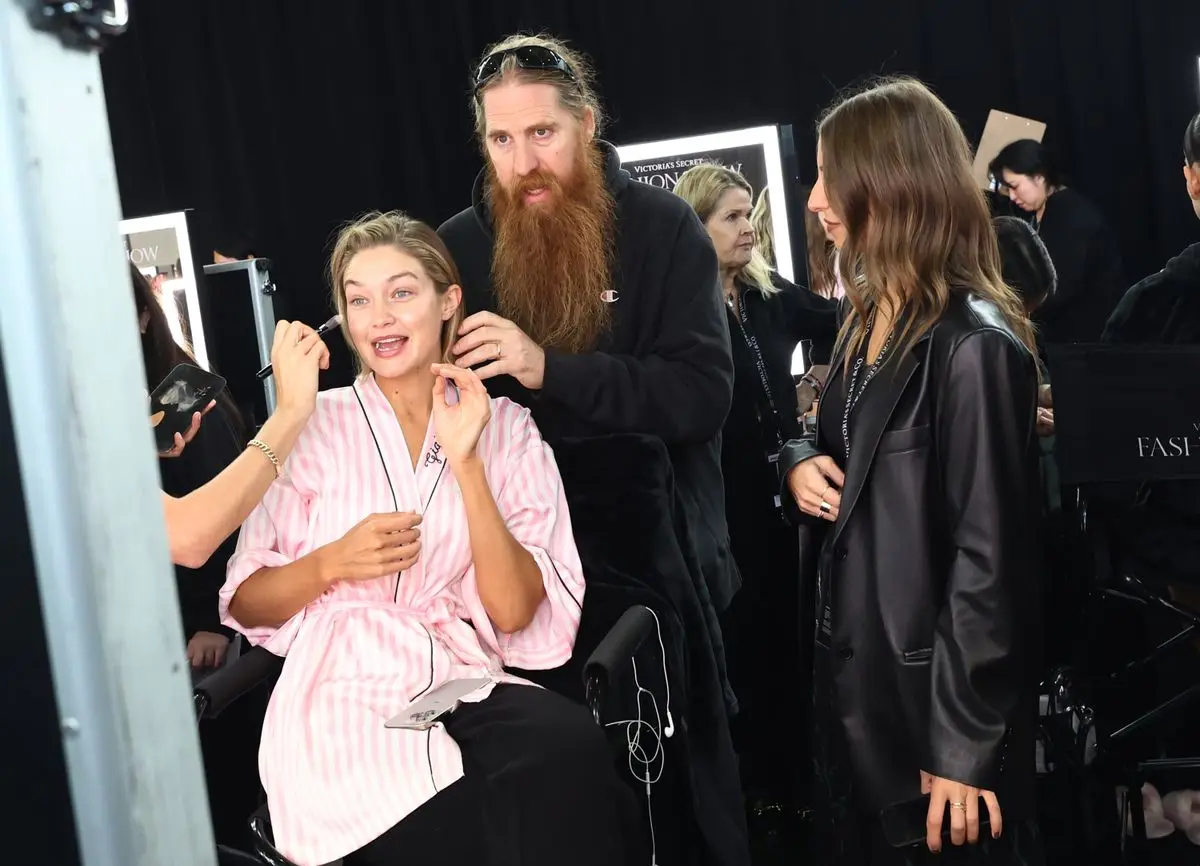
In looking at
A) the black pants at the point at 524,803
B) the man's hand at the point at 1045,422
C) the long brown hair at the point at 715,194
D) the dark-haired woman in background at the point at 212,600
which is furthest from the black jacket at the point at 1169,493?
the dark-haired woman in background at the point at 212,600

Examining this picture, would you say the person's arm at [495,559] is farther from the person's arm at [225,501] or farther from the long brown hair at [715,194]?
the long brown hair at [715,194]

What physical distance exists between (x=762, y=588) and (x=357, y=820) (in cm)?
197

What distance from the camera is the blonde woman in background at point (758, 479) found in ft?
11.1

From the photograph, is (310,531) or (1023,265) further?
(1023,265)

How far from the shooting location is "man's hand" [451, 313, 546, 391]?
2.19 meters

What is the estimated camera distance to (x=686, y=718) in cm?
221

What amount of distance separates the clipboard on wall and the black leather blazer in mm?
3315

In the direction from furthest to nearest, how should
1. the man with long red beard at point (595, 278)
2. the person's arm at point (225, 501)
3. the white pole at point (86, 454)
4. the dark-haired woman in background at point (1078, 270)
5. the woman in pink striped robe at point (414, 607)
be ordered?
the dark-haired woman in background at point (1078, 270)
the man with long red beard at point (595, 278)
the person's arm at point (225, 501)
the woman in pink striped robe at point (414, 607)
the white pole at point (86, 454)

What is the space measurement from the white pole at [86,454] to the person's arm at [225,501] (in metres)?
1.43

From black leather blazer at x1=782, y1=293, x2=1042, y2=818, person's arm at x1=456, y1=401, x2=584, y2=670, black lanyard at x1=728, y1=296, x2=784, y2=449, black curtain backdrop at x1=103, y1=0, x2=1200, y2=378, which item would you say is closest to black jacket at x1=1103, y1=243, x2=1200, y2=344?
black lanyard at x1=728, y1=296, x2=784, y2=449

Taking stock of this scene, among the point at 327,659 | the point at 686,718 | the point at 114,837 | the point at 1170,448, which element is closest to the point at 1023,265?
the point at 1170,448

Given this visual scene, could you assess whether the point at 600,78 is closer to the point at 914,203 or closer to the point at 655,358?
the point at 655,358

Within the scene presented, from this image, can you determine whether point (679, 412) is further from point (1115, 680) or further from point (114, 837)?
point (114, 837)

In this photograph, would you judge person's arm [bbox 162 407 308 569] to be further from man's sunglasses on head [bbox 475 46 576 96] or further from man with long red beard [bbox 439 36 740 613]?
man's sunglasses on head [bbox 475 46 576 96]
